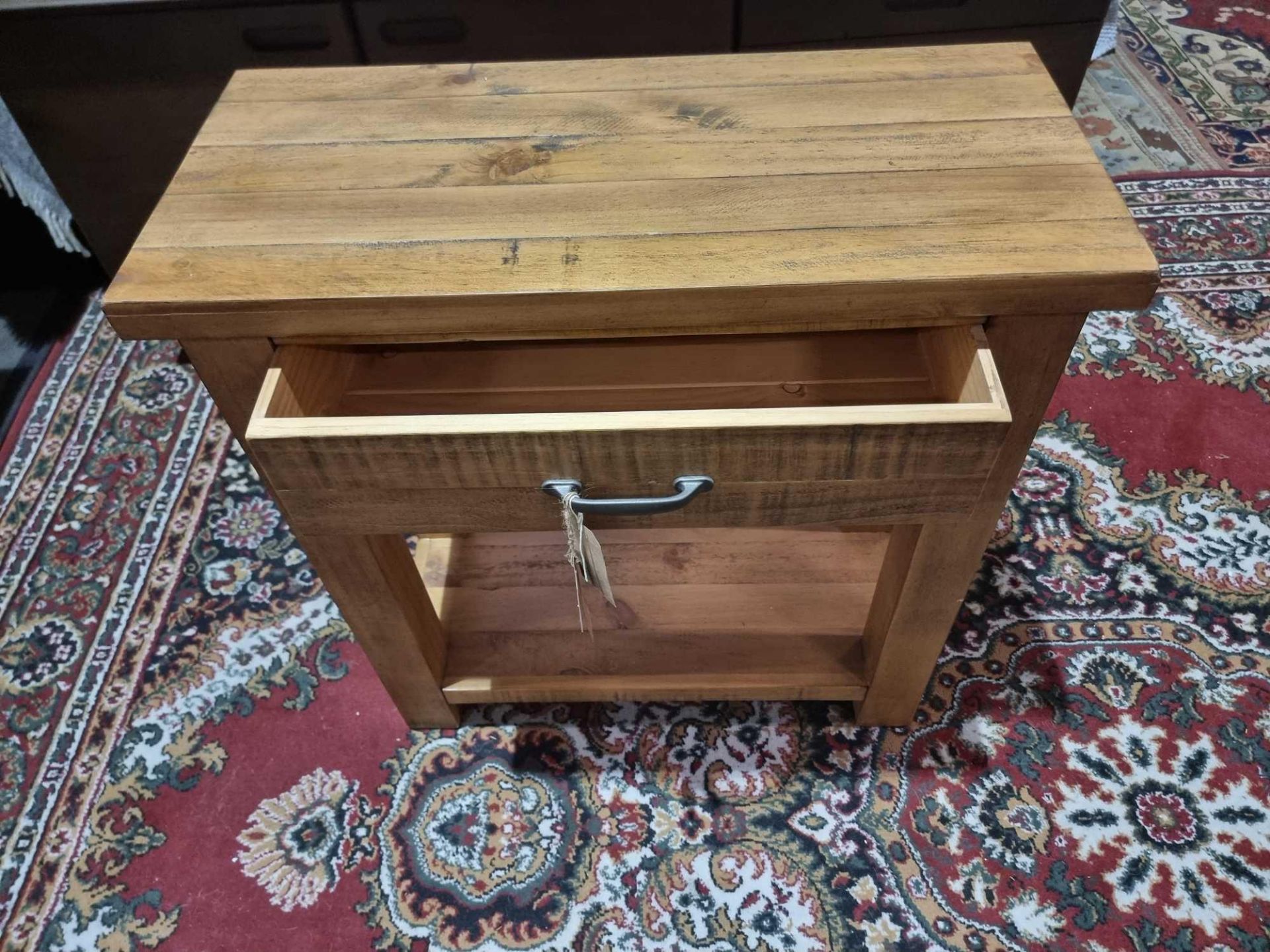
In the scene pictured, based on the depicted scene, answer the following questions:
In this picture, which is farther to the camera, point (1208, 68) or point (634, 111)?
point (1208, 68)

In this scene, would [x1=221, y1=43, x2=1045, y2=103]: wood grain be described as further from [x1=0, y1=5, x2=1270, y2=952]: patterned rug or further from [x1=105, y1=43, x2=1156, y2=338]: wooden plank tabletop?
[x1=0, y1=5, x2=1270, y2=952]: patterned rug

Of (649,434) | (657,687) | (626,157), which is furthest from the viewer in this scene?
(657,687)

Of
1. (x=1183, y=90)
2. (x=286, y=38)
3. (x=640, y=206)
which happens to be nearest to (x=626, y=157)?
(x=640, y=206)

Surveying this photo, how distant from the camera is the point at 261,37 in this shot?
1136mm

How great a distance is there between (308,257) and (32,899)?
73cm

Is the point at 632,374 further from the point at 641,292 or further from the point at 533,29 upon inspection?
the point at 533,29

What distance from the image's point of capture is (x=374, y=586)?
29.4 inches

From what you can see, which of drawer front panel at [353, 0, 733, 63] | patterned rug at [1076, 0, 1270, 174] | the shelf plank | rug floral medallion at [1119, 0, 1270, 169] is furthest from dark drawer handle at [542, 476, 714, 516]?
rug floral medallion at [1119, 0, 1270, 169]

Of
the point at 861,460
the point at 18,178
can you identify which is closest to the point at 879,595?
the point at 861,460

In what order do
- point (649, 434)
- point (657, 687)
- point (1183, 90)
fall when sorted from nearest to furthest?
point (649, 434) < point (657, 687) < point (1183, 90)

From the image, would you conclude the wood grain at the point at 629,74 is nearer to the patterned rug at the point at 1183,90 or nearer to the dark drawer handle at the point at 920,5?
the dark drawer handle at the point at 920,5

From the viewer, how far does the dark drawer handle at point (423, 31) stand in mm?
1155

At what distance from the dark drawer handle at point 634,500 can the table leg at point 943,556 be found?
0.21m

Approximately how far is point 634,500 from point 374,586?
0.27 meters
